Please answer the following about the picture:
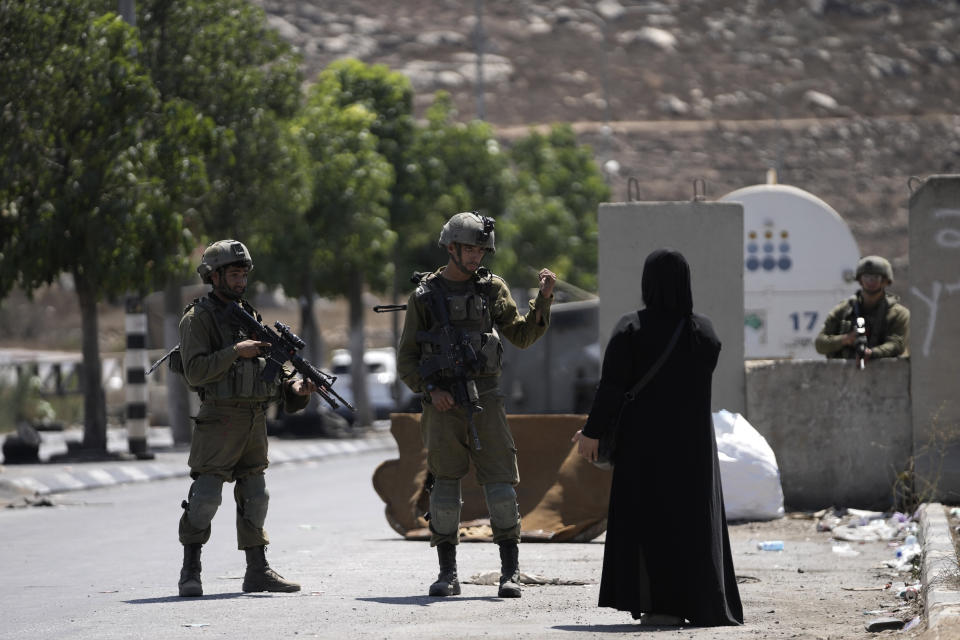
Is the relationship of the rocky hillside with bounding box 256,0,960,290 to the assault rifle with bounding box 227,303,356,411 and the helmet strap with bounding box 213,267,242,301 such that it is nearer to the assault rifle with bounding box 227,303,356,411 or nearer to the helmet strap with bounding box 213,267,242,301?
the assault rifle with bounding box 227,303,356,411

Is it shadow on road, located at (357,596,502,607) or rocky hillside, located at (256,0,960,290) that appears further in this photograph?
rocky hillside, located at (256,0,960,290)

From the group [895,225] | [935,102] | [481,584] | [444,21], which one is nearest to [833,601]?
[481,584]

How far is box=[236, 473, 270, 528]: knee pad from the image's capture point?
9477mm

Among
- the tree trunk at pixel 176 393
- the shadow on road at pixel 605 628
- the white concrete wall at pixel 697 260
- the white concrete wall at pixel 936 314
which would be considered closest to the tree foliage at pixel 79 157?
the tree trunk at pixel 176 393

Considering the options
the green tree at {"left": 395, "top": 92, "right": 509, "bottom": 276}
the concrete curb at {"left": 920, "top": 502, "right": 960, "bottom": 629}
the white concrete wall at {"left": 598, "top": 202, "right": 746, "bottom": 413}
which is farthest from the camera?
the green tree at {"left": 395, "top": 92, "right": 509, "bottom": 276}

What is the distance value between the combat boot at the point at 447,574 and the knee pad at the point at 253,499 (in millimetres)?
898

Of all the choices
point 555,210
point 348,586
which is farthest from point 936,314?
point 555,210

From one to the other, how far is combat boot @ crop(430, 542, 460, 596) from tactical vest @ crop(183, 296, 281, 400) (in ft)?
3.72

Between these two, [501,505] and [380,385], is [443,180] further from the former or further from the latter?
[501,505]

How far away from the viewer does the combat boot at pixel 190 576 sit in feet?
30.9

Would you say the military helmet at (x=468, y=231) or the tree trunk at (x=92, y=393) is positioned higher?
the military helmet at (x=468, y=231)

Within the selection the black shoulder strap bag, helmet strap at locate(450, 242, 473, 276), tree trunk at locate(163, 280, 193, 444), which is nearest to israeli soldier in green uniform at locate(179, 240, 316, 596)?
helmet strap at locate(450, 242, 473, 276)

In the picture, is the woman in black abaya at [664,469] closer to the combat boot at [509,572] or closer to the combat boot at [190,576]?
the combat boot at [509,572]

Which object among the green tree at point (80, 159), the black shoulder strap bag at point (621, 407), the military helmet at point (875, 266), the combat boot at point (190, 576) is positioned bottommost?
the combat boot at point (190, 576)
